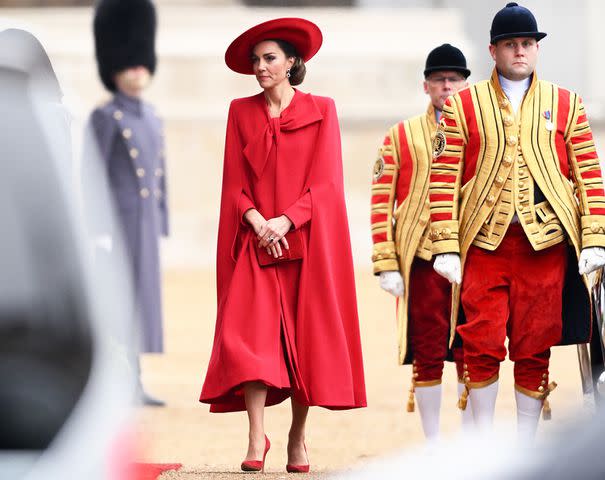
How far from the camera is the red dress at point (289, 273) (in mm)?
6395

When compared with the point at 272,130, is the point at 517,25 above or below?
above

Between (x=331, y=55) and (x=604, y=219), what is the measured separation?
17062 mm

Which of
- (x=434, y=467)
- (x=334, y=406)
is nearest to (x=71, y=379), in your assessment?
(x=434, y=467)

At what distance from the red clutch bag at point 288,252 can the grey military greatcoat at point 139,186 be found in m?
3.46

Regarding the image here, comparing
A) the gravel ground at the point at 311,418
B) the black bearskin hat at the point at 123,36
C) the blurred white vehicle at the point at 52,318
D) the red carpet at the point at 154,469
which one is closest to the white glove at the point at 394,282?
the gravel ground at the point at 311,418

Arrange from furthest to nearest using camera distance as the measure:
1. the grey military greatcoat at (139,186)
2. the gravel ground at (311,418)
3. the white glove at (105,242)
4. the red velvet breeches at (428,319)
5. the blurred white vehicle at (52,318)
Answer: the grey military greatcoat at (139,186) < the gravel ground at (311,418) < the red velvet breeches at (428,319) < the white glove at (105,242) < the blurred white vehicle at (52,318)

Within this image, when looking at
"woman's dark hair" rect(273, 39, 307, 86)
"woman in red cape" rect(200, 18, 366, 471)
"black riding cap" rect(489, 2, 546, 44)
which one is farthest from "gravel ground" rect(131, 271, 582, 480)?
"black riding cap" rect(489, 2, 546, 44)

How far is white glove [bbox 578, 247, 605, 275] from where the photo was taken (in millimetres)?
6234

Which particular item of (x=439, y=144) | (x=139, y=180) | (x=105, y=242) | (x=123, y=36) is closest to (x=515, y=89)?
(x=439, y=144)

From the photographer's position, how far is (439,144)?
21.4 feet

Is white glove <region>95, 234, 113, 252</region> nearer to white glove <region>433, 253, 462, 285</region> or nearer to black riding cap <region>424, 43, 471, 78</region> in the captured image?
white glove <region>433, 253, 462, 285</region>

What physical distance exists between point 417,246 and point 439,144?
36.6 inches

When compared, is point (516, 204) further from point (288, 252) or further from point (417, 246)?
point (417, 246)

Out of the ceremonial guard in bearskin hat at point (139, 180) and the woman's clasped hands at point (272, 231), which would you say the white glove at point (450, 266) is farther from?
the ceremonial guard in bearskin hat at point (139, 180)
